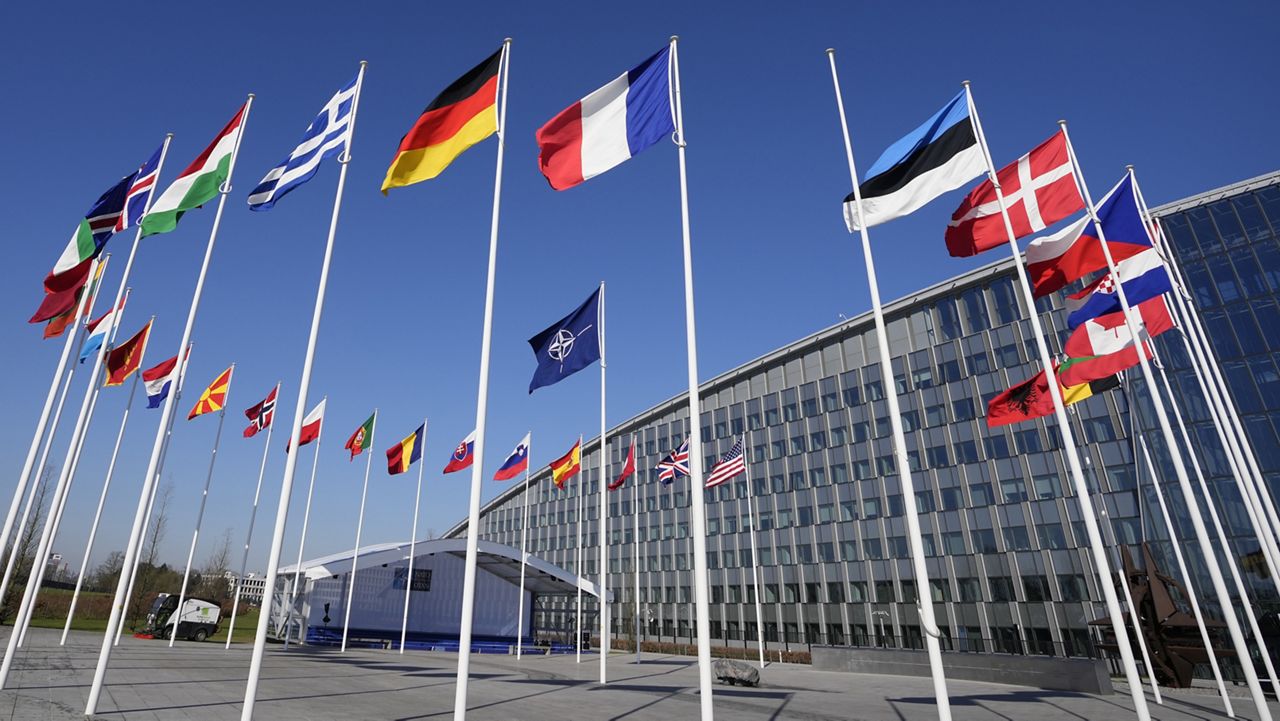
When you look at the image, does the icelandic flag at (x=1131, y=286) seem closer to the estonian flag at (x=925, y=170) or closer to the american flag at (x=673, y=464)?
the estonian flag at (x=925, y=170)

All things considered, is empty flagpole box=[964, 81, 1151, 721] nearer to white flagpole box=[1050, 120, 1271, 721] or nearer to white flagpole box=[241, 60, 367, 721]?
white flagpole box=[1050, 120, 1271, 721]

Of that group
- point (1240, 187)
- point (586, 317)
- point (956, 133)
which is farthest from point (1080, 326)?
point (1240, 187)

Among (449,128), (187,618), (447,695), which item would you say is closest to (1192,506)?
(449,128)

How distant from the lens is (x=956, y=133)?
40.4 ft

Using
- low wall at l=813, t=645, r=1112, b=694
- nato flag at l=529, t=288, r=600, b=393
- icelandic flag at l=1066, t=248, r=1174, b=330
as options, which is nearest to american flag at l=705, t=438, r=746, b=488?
low wall at l=813, t=645, r=1112, b=694

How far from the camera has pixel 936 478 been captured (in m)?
55.7

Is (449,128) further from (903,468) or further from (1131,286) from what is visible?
(1131,286)

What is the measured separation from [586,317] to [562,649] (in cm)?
4041

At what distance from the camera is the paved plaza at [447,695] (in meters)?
12.9

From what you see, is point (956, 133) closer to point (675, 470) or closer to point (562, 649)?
point (675, 470)

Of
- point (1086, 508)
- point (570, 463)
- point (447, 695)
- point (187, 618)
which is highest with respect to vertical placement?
point (570, 463)

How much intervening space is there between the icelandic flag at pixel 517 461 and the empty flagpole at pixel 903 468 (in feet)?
69.6

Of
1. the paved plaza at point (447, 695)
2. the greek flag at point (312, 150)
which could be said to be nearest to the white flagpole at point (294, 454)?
the greek flag at point (312, 150)

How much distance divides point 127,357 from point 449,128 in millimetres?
15727
